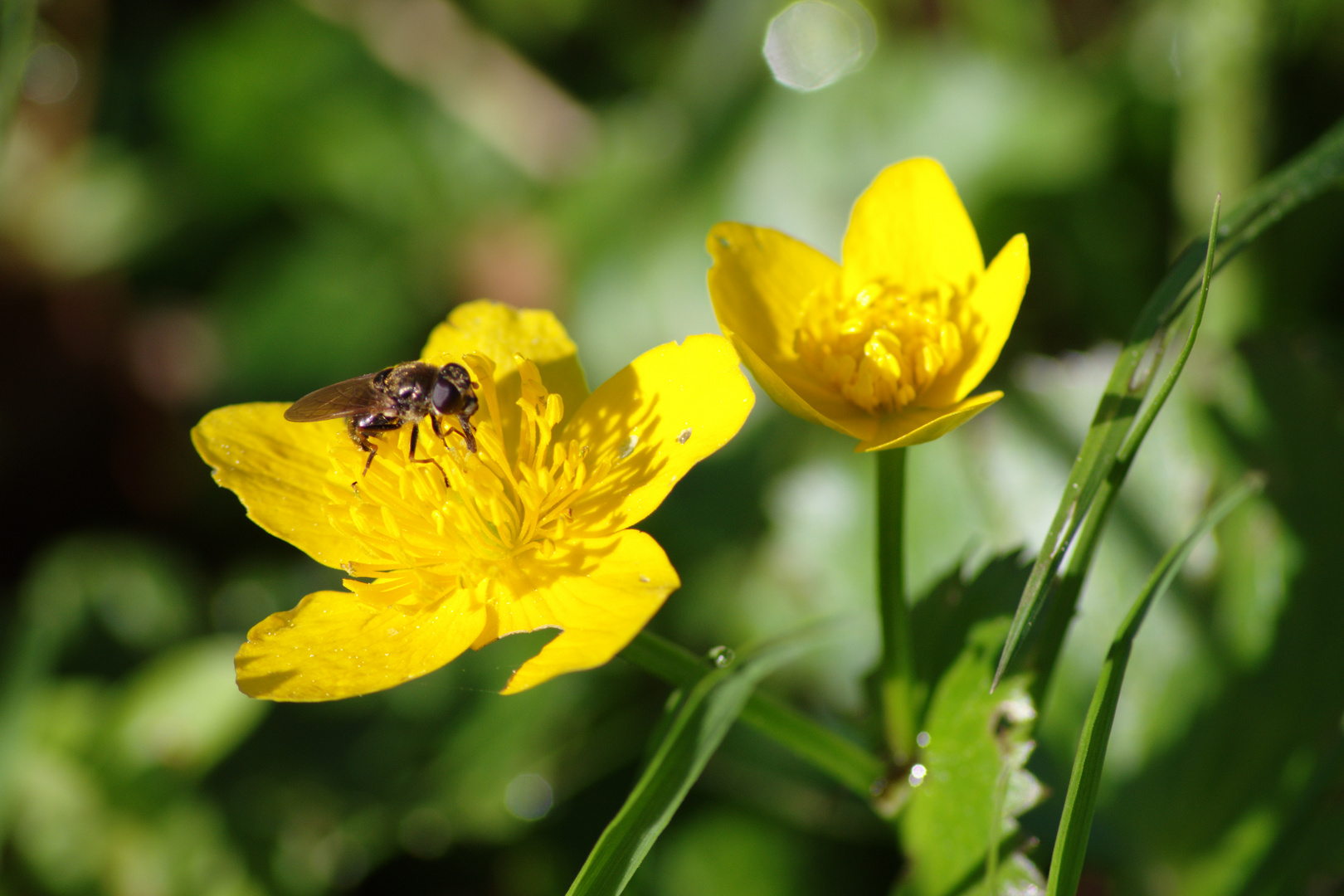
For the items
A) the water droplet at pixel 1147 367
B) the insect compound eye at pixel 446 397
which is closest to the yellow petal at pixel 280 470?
the insect compound eye at pixel 446 397

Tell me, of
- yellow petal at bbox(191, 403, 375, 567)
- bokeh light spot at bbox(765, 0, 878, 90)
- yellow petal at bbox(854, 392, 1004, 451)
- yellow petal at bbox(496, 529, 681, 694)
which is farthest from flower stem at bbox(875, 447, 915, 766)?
bokeh light spot at bbox(765, 0, 878, 90)

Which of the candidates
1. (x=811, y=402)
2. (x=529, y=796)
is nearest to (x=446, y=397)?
(x=811, y=402)

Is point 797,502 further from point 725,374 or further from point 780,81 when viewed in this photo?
point 780,81

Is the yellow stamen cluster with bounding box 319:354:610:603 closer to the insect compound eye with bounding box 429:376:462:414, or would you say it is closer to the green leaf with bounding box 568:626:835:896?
the insect compound eye with bounding box 429:376:462:414

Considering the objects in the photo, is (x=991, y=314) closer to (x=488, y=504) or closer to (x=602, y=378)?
(x=488, y=504)

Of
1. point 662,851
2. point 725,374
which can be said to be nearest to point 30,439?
point 662,851
